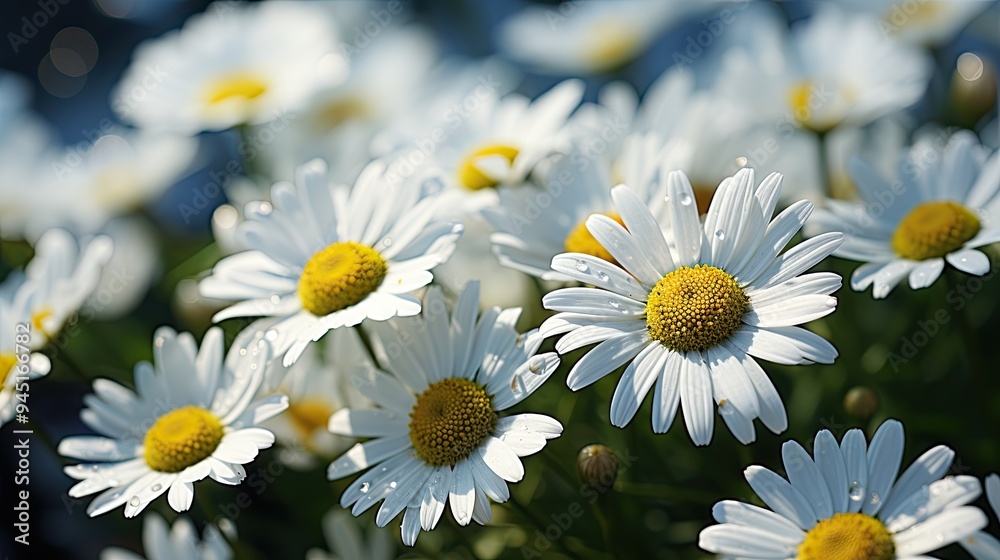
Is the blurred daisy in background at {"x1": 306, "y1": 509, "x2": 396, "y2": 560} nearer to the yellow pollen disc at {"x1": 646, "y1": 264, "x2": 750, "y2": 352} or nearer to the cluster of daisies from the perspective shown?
the cluster of daisies

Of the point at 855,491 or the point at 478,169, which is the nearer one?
the point at 855,491

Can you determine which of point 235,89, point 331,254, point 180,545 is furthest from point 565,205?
point 235,89

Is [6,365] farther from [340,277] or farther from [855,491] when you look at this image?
[855,491]

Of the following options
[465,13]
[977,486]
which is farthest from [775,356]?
[465,13]

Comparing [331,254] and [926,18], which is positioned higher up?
[331,254]

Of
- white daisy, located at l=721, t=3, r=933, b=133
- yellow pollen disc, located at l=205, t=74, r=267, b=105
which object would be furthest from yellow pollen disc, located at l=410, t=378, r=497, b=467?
yellow pollen disc, located at l=205, t=74, r=267, b=105

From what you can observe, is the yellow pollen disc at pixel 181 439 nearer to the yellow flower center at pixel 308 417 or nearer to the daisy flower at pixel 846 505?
the yellow flower center at pixel 308 417
